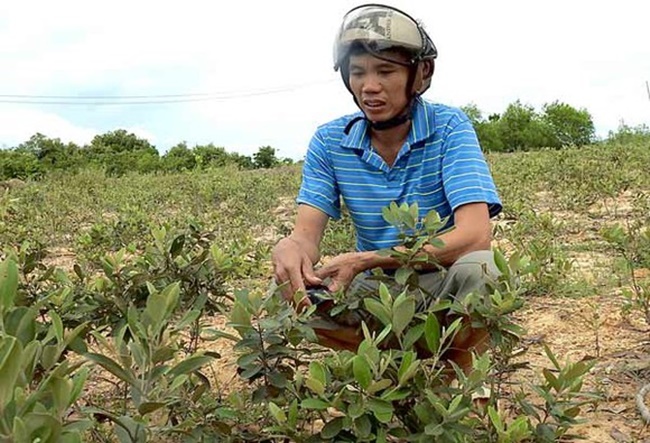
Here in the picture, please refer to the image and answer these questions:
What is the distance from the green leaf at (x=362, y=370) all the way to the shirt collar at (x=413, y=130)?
1045 millimetres

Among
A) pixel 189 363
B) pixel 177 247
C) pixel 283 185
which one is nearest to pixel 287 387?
pixel 189 363

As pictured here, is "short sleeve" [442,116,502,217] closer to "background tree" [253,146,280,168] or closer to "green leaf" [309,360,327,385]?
"green leaf" [309,360,327,385]

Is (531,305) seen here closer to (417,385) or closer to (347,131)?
(347,131)

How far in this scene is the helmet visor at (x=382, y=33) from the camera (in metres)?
2.17

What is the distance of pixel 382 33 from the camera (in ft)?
7.11

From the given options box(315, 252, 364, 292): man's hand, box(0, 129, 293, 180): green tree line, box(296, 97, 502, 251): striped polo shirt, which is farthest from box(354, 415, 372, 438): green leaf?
box(0, 129, 293, 180): green tree line

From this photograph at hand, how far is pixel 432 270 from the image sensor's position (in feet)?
7.47

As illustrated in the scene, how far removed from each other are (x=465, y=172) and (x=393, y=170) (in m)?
0.24

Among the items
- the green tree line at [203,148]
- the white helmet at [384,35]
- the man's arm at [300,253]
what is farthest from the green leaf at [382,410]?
the green tree line at [203,148]

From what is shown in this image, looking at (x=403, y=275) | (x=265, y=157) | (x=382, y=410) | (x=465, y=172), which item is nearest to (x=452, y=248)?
(x=465, y=172)

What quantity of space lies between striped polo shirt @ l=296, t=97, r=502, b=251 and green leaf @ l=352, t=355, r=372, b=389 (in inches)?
35.6

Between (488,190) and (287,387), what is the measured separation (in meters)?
0.86

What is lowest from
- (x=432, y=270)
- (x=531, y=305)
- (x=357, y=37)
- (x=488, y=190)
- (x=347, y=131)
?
(x=531, y=305)

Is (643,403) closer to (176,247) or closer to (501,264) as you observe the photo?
(501,264)
